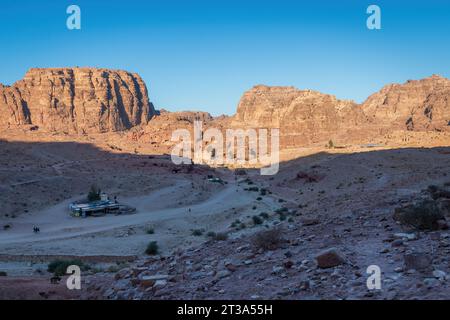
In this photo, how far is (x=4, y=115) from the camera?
126 metres

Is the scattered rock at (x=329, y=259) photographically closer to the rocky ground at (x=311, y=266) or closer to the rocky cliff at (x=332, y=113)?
the rocky ground at (x=311, y=266)

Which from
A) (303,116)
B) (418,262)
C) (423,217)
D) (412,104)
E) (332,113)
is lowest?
(418,262)

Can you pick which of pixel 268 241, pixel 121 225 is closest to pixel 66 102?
pixel 121 225

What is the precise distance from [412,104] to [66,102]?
366 ft

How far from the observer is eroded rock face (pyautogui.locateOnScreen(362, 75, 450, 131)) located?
4719 inches

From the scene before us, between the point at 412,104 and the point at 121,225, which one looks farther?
the point at 412,104

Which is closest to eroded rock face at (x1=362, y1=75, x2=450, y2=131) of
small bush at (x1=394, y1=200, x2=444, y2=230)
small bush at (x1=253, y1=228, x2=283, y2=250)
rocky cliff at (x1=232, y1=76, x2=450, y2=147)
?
rocky cliff at (x1=232, y1=76, x2=450, y2=147)

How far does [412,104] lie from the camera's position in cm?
14775

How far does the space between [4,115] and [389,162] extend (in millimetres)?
115134

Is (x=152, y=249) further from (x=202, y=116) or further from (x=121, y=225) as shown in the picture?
(x=202, y=116)

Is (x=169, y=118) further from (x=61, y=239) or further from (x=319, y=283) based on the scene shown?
(x=319, y=283)

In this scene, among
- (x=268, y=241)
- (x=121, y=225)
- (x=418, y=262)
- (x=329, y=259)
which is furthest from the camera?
(x=121, y=225)

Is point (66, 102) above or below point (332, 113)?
above

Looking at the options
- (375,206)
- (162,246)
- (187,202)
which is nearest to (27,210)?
(187,202)
